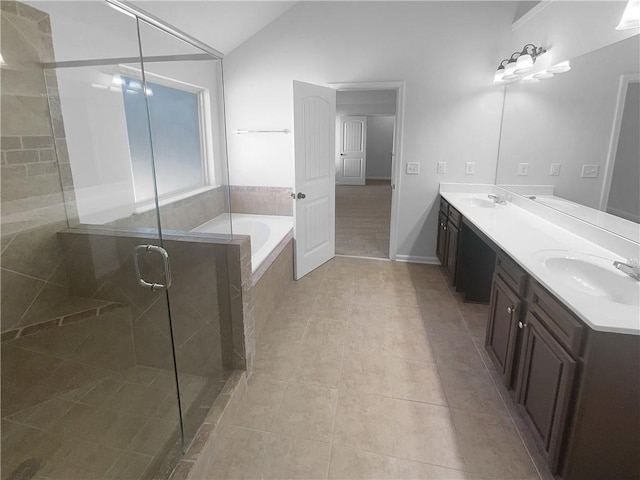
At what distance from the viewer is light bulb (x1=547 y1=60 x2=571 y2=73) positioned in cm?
254

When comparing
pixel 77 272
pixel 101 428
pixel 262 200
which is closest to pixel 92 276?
pixel 77 272

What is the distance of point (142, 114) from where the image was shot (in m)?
2.45

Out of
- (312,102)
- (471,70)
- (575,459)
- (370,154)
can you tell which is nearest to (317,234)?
(312,102)

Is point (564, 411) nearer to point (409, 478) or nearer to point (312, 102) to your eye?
point (409, 478)

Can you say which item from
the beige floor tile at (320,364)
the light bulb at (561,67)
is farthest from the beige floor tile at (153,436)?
the light bulb at (561,67)

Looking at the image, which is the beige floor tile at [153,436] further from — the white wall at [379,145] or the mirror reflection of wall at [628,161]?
the white wall at [379,145]

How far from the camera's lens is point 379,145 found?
1127 cm

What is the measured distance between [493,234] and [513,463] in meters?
1.25

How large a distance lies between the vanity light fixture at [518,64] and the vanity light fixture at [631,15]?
1107 mm

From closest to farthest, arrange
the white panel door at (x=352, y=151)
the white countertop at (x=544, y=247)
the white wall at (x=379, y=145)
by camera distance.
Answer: the white countertop at (x=544, y=247) → the white panel door at (x=352, y=151) → the white wall at (x=379, y=145)

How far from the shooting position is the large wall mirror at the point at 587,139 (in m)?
1.89

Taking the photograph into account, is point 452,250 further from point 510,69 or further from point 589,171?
point 510,69

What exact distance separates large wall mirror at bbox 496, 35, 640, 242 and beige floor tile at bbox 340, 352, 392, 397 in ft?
5.03

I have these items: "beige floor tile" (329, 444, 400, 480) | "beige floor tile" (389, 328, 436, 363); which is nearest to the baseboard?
"beige floor tile" (389, 328, 436, 363)
